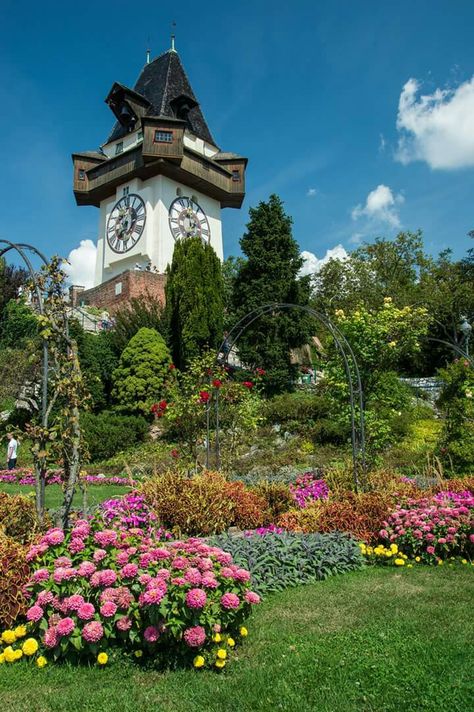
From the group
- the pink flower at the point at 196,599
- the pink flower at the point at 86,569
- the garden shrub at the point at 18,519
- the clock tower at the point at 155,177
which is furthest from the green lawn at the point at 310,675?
the clock tower at the point at 155,177

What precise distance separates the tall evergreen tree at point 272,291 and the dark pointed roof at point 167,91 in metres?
12.0

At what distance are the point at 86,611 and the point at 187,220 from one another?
28.6 metres

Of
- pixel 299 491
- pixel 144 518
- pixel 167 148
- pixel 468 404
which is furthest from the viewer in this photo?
pixel 167 148

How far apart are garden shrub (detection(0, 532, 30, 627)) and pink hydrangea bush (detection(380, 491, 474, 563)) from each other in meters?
3.52

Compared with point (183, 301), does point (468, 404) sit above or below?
below

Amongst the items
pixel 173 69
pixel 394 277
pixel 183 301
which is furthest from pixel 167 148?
pixel 394 277

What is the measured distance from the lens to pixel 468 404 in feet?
33.8

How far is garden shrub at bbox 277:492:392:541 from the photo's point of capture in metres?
5.87

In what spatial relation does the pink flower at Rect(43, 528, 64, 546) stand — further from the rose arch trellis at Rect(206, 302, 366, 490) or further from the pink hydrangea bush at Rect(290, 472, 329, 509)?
the rose arch trellis at Rect(206, 302, 366, 490)

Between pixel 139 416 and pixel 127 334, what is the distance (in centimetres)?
466

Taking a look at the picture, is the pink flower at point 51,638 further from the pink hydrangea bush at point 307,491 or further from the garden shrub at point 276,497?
the pink hydrangea bush at point 307,491

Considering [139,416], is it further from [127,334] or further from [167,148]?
[167,148]

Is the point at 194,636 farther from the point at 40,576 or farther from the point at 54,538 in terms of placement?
A: the point at 54,538

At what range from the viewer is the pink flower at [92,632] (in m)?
3.00
